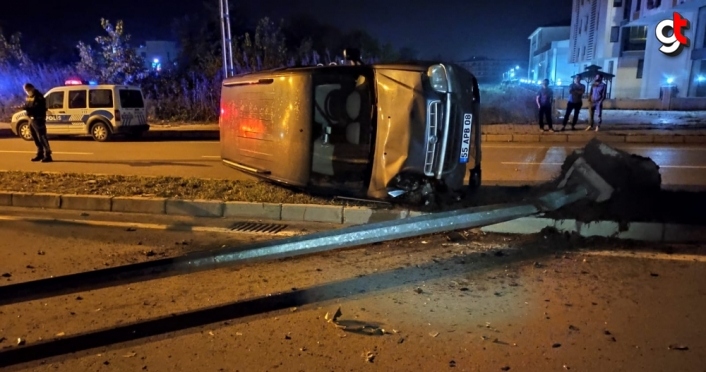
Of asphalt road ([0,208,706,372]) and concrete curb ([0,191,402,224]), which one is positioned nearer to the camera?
asphalt road ([0,208,706,372])

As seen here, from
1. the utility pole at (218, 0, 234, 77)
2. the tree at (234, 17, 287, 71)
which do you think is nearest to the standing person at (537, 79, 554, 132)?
the utility pole at (218, 0, 234, 77)

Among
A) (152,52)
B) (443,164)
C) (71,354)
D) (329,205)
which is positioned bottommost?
(71,354)

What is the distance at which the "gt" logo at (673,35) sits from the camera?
96.6 ft

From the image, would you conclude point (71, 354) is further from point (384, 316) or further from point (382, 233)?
point (382, 233)

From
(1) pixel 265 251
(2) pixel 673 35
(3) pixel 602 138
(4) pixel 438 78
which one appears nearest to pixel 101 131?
(4) pixel 438 78

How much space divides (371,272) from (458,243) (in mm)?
1287

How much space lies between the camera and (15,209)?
25.6 feet

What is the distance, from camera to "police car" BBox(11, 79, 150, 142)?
16000 mm

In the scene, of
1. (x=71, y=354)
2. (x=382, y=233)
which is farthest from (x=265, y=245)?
(x=71, y=354)

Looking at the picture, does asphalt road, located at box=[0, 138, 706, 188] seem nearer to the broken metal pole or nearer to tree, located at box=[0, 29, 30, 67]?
the broken metal pole

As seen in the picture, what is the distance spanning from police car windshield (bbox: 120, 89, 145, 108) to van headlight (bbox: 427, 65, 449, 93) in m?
12.7

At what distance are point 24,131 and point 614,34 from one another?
38.9 metres

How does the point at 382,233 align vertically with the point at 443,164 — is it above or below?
below

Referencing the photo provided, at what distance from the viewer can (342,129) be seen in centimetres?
716
